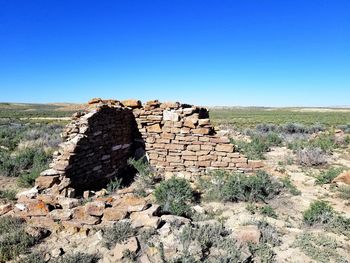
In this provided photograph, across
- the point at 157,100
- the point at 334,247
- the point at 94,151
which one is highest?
the point at 157,100

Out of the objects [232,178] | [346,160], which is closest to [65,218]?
[232,178]

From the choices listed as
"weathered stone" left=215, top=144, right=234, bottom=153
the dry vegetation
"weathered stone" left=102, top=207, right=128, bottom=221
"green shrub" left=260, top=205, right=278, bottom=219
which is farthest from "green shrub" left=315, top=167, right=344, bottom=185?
"weathered stone" left=102, top=207, right=128, bottom=221

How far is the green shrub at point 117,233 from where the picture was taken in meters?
4.45

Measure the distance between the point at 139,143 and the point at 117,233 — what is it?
4988 millimetres

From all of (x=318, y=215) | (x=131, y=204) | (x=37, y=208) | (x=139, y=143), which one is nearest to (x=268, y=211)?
(x=318, y=215)

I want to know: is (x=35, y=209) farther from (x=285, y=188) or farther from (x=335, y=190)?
(x=335, y=190)

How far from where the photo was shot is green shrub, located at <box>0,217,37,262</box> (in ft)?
13.7

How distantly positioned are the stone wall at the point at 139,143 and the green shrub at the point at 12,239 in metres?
1.74

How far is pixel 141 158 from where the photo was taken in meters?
8.73

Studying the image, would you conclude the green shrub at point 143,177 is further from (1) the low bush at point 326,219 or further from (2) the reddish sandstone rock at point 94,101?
(1) the low bush at point 326,219

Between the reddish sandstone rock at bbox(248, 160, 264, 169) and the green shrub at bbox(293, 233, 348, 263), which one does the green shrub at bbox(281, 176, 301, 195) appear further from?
the green shrub at bbox(293, 233, 348, 263)

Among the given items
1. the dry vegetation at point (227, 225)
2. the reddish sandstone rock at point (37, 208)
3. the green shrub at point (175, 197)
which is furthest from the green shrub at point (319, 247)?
the reddish sandstone rock at point (37, 208)

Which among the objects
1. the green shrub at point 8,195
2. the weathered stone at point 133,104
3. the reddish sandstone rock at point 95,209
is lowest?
the green shrub at point 8,195

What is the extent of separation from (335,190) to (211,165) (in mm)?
2983
